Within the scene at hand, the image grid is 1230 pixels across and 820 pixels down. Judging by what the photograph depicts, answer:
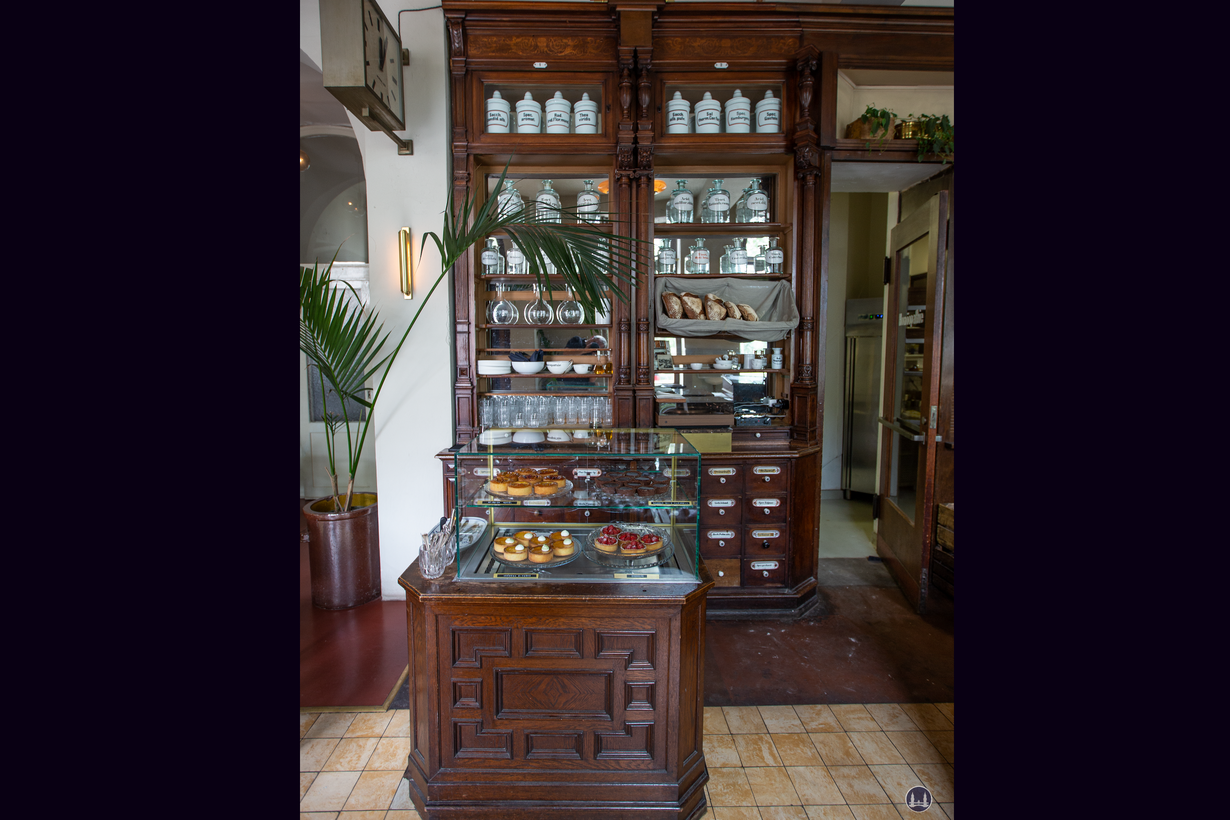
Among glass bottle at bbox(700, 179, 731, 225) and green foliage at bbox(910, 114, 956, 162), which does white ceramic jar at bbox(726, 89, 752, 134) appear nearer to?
glass bottle at bbox(700, 179, 731, 225)

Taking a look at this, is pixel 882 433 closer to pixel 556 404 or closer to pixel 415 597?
pixel 556 404

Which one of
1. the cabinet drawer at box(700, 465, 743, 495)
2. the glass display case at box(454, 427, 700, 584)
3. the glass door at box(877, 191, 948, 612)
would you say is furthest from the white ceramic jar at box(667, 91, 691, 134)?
the glass display case at box(454, 427, 700, 584)

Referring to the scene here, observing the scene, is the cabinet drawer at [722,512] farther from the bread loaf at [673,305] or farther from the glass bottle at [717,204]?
the glass bottle at [717,204]

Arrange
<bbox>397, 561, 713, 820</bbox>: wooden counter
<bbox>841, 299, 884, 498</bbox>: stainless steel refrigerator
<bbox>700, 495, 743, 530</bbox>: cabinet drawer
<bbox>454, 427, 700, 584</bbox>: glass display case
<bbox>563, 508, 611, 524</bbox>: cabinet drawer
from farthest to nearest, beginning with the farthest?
<bbox>841, 299, 884, 498</bbox>: stainless steel refrigerator → <bbox>700, 495, 743, 530</bbox>: cabinet drawer → <bbox>563, 508, 611, 524</bbox>: cabinet drawer → <bbox>454, 427, 700, 584</bbox>: glass display case → <bbox>397, 561, 713, 820</bbox>: wooden counter

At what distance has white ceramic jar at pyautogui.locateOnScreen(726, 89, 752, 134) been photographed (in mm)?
3574

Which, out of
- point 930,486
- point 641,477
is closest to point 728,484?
point 930,486

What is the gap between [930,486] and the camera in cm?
335

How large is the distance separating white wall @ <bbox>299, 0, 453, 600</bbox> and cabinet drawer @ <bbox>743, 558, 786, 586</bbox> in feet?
6.67

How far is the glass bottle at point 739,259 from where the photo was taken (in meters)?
3.87

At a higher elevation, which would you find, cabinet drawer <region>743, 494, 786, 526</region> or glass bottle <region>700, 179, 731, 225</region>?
glass bottle <region>700, 179, 731, 225</region>

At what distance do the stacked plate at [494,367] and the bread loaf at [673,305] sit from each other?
110 centimetres

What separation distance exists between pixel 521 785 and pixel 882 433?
3881 millimetres

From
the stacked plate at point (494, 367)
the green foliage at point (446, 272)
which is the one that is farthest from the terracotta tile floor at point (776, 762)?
the stacked plate at point (494, 367)

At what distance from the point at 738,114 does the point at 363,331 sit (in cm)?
271
